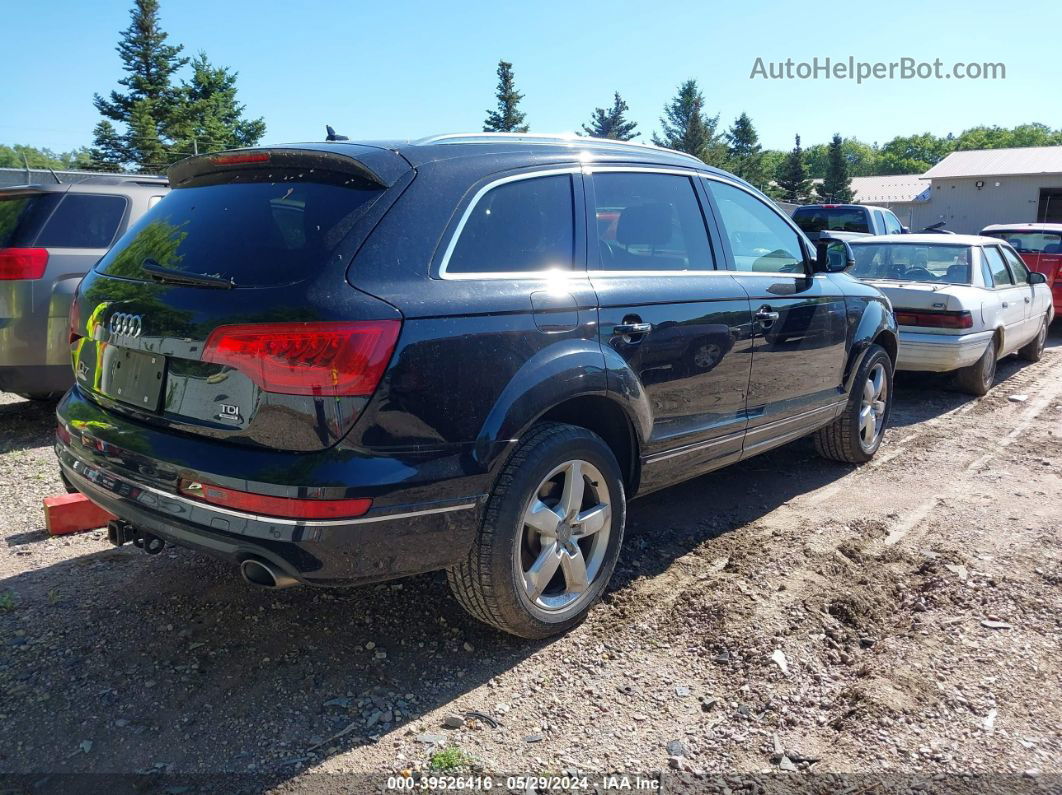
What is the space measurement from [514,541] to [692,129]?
6593 cm

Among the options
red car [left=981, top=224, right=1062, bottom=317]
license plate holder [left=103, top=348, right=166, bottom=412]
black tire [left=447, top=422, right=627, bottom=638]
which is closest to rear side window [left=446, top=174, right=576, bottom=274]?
black tire [left=447, top=422, right=627, bottom=638]

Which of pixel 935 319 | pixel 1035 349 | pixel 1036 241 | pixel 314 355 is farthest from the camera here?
pixel 1036 241

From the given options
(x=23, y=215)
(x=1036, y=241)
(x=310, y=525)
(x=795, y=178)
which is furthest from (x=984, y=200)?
(x=310, y=525)

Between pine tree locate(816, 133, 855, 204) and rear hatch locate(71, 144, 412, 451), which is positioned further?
pine tree locate(816, 133, 855, 204)

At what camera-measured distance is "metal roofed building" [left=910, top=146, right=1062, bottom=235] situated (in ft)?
132

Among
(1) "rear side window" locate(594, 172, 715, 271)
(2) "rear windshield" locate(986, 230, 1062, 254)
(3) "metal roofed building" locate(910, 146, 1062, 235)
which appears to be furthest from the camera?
(3) "metal roofed building" locate(910, 146, 1062, 235)

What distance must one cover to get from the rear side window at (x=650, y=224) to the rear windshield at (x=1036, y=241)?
10476 millimetres

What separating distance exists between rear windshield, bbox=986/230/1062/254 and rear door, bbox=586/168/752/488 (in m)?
10.5

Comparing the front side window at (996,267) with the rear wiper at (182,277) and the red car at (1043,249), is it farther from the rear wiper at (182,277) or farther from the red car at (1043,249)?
the rear wiper at (182,277)

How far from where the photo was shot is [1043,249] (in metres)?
12.6

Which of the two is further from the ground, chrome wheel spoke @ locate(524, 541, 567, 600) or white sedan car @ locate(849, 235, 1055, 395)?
white sedan car @ locate(849, 235, 1055, 395)

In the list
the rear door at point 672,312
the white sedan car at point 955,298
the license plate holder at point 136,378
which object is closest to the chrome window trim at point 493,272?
the rear door at point 672,312

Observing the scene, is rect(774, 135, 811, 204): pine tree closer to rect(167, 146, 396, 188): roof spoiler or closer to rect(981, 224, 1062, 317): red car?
rect(981, 224, 1062, 317): red car

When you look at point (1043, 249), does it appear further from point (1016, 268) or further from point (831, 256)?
point (831, 256)
